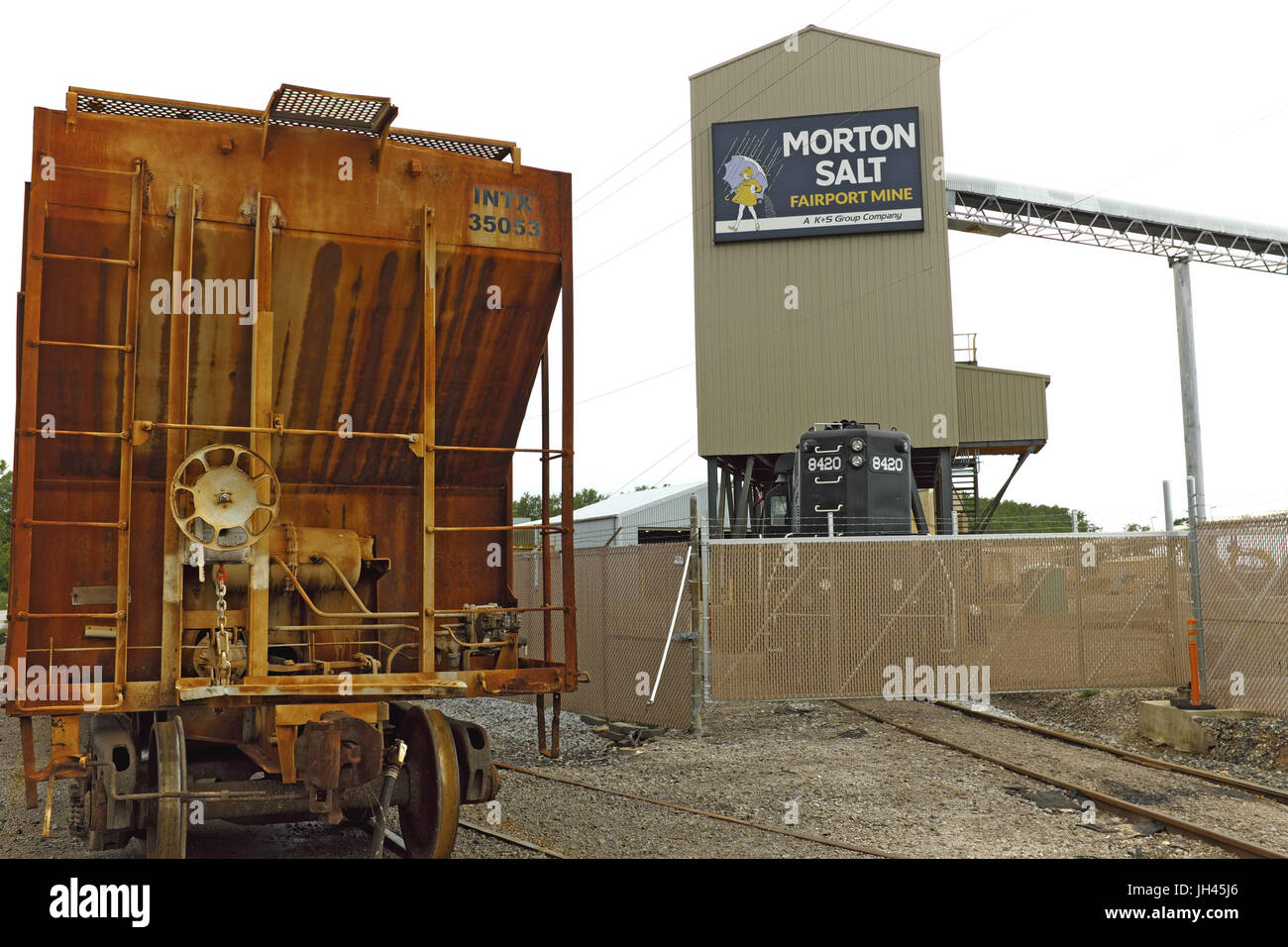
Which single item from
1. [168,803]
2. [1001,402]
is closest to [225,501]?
[168,803]

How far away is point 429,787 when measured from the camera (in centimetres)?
675

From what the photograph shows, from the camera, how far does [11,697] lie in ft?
18.6

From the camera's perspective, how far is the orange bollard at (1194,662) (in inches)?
474

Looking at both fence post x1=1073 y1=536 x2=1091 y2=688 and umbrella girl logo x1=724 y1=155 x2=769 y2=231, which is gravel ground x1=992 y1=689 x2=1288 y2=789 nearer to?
fence post x1=1073 y1=536 x2=1091 y2=688

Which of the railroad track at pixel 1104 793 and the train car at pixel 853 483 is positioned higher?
the train car at pixel 853 483

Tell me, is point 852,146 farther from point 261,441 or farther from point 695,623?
point 261,441

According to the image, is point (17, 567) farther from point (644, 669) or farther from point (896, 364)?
point (896, 364)

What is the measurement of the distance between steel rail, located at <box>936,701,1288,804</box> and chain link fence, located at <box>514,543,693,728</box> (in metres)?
4.22

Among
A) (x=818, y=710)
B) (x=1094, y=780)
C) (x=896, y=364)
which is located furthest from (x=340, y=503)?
(x=896, y=364)

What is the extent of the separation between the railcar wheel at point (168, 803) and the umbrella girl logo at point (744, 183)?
22048mm

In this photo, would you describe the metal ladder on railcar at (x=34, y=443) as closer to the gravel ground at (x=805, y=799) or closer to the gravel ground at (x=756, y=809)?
the gravel ground at (x=756, y=809)

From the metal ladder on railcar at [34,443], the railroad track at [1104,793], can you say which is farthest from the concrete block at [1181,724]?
the metal ladder on railcar at [34,443]

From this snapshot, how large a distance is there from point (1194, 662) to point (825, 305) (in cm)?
1490
